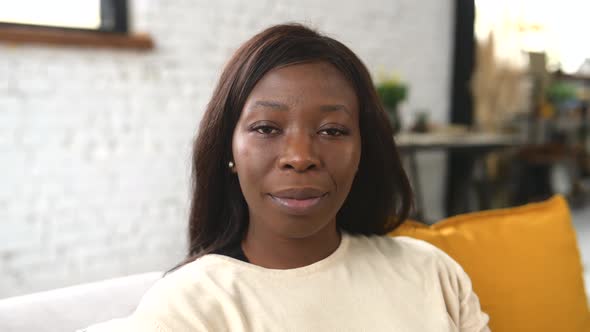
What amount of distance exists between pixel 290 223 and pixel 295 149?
12cm

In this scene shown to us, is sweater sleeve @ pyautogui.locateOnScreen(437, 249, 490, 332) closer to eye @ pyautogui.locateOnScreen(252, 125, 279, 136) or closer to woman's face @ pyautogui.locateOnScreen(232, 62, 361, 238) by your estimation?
woman's face @ pyautogui.locateOnScreen(232, 62, 361, 238)

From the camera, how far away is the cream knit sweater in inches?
29.1

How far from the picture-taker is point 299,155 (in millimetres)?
770

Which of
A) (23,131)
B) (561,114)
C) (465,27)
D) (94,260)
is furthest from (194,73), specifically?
(561,114)

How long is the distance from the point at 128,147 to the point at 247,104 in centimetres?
192

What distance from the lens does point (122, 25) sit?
2529 mm

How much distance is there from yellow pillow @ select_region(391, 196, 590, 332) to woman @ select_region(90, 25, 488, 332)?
17 centimetres

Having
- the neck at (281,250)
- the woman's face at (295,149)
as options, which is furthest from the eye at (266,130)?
the neck at (281,250)

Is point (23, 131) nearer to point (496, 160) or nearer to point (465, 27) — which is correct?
point (465, 27)

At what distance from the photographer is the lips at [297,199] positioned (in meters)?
0.78

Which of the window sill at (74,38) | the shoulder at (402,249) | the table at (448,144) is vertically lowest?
the table at (448,144)

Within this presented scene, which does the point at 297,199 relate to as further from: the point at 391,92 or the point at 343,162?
the point at 391,92

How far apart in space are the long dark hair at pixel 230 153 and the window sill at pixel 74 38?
1.71 meters

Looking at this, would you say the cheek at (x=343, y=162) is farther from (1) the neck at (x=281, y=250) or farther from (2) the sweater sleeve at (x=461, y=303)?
(2) the sweater sleeve at (x=461, y=303)
